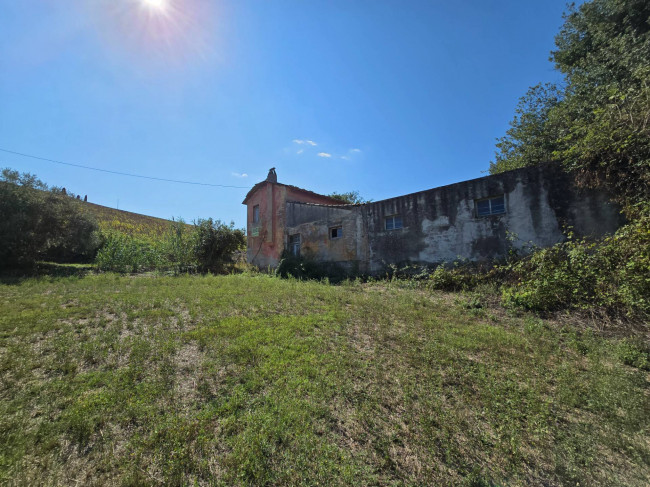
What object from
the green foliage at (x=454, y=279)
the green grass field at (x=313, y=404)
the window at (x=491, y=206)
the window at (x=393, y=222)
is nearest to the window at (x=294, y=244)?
the window at (x=393, y=222)

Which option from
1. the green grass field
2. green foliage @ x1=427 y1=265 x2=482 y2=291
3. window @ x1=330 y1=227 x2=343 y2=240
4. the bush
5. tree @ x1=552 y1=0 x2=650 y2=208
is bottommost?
the green grass field

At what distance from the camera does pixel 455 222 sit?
9.29m

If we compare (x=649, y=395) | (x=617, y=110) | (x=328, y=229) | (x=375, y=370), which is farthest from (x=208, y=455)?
(x=328, y=229)

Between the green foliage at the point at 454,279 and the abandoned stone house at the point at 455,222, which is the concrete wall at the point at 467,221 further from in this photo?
the green foliage at the point at 454,279

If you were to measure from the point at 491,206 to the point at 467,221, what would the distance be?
2.82 ft

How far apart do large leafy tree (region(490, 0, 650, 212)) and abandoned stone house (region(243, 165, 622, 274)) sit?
733 millimetres

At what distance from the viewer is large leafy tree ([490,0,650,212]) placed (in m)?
5.98

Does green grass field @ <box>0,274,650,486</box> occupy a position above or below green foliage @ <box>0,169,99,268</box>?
below

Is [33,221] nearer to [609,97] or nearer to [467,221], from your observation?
[467,221]

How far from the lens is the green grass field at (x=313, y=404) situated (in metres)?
2.15

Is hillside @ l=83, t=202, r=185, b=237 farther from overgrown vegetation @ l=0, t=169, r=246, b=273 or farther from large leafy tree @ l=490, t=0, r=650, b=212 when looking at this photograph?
large leafy tree @ l=490, t=0, r=650, b=212

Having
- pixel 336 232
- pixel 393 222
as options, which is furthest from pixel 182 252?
pixel 393 222

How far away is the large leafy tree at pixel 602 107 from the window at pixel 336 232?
828 centimetres

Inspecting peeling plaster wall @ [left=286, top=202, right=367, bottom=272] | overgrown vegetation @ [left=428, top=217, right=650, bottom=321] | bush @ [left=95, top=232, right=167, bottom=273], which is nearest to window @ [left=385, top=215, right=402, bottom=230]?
peeling plaster wall @ [left=286, top=202, right=367, bottom=272]
